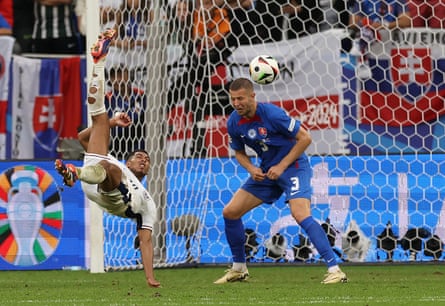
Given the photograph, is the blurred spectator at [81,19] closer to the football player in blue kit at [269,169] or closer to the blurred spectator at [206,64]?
the blurred spectator at [206,64]

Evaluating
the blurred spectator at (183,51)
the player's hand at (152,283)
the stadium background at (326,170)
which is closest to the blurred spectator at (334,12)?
the stadium background at (326,170)

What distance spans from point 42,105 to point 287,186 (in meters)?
6.33

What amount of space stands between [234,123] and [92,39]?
2.35 m

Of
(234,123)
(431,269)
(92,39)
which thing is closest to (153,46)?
(92,39)

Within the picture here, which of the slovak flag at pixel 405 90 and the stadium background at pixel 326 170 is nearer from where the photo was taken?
the stadium background at pixel 326 170

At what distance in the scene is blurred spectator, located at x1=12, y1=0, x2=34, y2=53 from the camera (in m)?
16.4

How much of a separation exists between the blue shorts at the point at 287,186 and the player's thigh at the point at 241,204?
4 cm

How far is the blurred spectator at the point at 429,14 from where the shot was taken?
13586mm

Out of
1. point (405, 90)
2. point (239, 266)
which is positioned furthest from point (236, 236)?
point (405, 90)

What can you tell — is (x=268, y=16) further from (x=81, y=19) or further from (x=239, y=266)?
(x=239, y=266)

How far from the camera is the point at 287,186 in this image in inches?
411

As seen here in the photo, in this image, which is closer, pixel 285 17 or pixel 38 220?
pixel 38 220

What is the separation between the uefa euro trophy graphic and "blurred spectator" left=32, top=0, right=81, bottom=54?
4055mm

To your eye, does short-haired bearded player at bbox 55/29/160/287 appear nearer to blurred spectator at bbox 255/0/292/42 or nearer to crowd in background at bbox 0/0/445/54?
crowd in background at bbox 0/0/445/54
